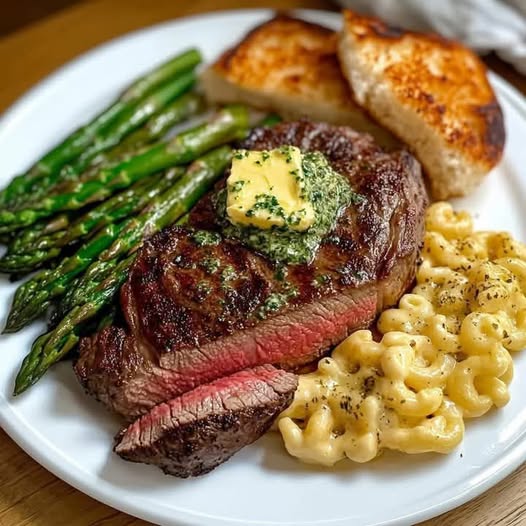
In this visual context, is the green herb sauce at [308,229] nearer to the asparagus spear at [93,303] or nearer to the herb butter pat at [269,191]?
the herb butter pat at [269,191]

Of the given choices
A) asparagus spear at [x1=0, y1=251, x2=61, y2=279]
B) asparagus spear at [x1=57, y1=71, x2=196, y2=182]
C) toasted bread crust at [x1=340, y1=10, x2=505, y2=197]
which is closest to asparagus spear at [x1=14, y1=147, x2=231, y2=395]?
asparagus spear at [x1=0, y1=251, x2=61, y2=279]

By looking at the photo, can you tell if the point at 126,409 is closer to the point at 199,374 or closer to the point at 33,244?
the point at 199,374

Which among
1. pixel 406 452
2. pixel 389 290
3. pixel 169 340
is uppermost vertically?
pixel 169 340

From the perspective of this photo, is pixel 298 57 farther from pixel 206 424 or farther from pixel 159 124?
pixel 206 424

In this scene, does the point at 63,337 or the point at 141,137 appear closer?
the point at 63,337

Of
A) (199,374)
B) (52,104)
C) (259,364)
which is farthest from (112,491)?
(52,104)

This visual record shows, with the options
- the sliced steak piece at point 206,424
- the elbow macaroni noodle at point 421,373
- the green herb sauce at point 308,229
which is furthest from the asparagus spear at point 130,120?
the elbow macaroni noodle at point 421,373

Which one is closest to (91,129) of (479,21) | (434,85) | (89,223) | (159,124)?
(159,124)

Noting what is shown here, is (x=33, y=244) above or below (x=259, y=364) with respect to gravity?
above
